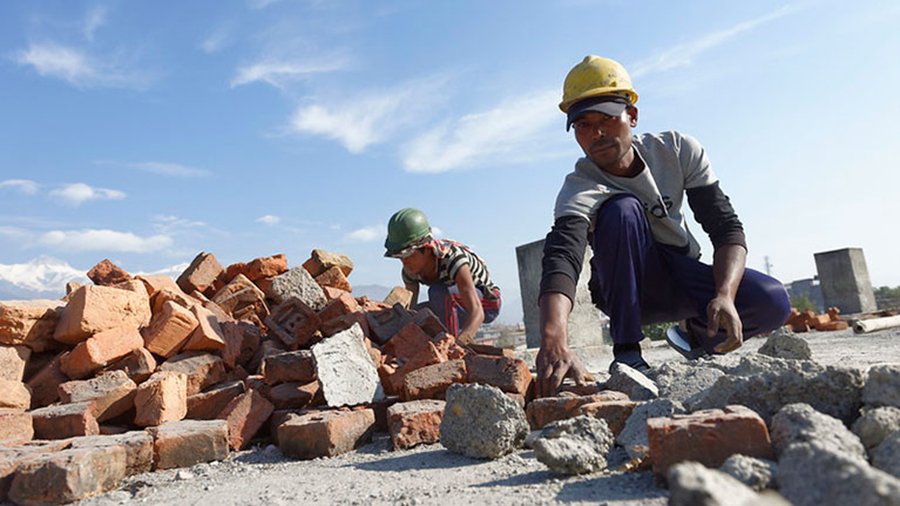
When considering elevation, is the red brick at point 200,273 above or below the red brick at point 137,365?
above

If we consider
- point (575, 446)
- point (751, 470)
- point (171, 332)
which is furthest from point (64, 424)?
point (751, 470)

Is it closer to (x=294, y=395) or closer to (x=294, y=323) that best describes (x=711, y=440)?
(x=294, y=395)

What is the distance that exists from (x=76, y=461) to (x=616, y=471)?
164 centimetres

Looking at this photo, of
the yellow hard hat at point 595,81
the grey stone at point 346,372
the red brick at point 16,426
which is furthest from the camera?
the yellow hard hat at point 595,81

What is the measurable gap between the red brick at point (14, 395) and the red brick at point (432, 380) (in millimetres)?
1953

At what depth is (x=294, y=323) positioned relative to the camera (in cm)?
373

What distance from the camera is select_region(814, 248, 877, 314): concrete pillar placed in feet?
36.0

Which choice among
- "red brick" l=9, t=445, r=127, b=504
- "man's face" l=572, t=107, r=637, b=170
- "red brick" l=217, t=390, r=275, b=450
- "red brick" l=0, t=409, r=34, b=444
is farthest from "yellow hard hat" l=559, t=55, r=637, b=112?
"red brick" l=0, t=409, r=34, b=444

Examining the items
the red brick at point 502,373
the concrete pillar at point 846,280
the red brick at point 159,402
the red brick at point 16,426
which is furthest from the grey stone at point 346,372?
the concrete pillar at point 846,280

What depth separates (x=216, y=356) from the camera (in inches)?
133

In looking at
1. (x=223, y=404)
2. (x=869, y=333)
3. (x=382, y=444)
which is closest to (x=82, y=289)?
(x=223, y=404)

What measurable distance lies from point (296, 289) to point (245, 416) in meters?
1.82

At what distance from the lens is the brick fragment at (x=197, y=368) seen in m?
3.16

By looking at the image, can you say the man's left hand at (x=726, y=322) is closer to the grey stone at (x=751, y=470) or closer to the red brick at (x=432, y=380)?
the red brick at (x=432, y=380)
